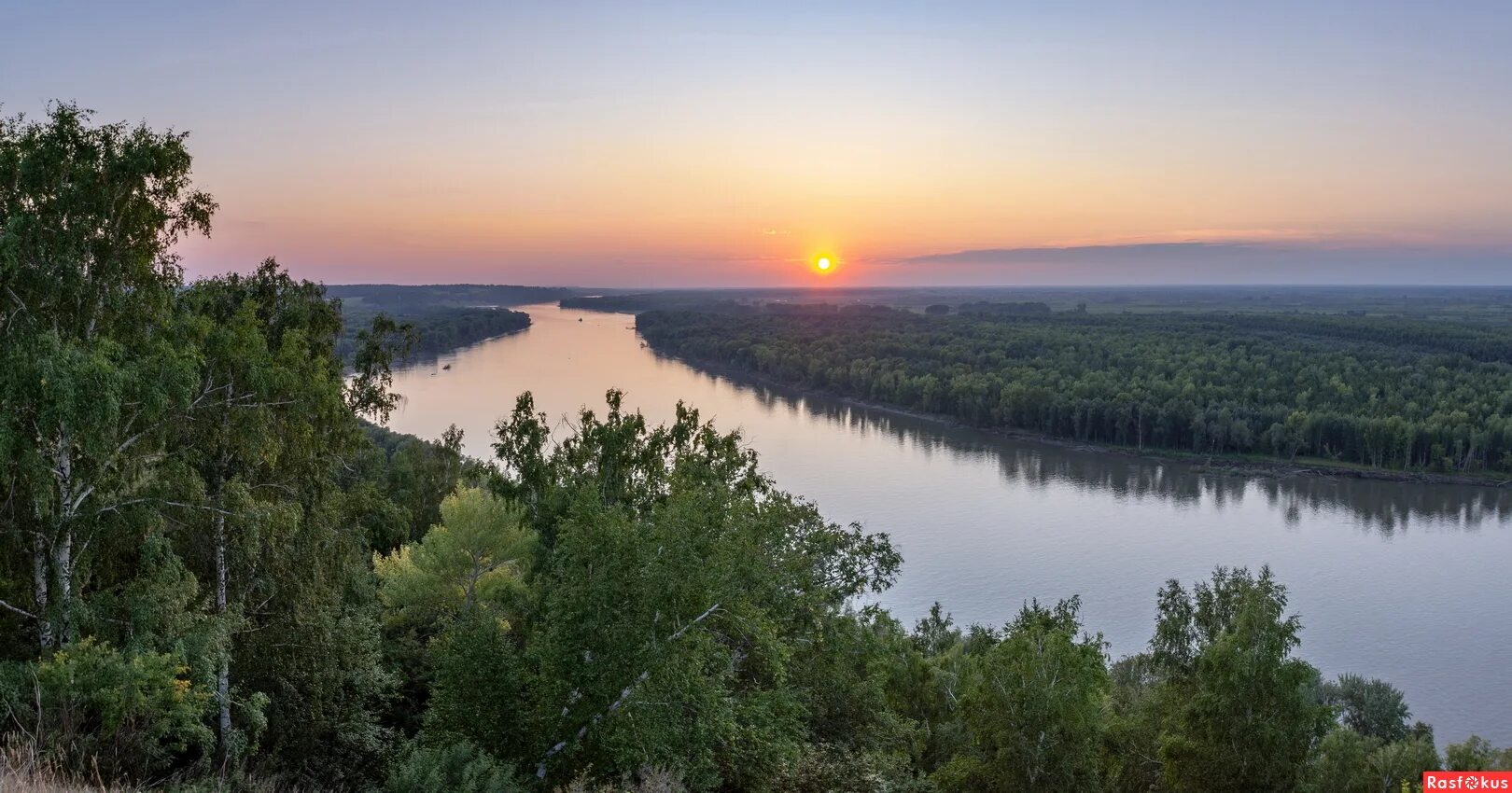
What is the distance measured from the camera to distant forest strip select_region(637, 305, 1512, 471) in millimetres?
48281

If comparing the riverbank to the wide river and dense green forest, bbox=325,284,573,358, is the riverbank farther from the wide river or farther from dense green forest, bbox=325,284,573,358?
dense green forest, bbox=325,284,573,358

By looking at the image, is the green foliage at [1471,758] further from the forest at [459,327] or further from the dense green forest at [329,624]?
the forest at [459,327]

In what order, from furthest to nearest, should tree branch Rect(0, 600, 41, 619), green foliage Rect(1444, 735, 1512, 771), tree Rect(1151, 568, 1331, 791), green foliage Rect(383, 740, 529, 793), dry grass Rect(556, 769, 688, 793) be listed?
tree Rect(1151, 568, 1331, 791) < green foliage Rect(1444, 735, 1512, 771) < tree branch Rect(0, 600, 41, 619) < green foliage Rect(383, 740, 529, 793) < dry grass Rect(556, 769, 688, 793)

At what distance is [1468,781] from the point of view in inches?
300

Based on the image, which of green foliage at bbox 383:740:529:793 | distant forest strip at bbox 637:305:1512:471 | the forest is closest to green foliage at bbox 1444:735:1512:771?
green foliage at bbox 383:740:529:793

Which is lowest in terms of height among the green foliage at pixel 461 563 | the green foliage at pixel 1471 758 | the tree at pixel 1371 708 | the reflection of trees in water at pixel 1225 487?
the reflection of trees in water at pixel 1225 487

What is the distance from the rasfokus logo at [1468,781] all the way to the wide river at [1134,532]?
12.6m

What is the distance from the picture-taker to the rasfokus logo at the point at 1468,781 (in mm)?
6776

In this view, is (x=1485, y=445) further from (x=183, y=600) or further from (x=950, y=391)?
(x=183, y=600)

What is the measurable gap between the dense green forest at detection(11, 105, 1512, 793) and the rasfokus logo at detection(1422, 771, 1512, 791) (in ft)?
5.63

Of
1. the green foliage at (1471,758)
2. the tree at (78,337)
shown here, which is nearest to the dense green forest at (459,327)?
the tree at (78,337)

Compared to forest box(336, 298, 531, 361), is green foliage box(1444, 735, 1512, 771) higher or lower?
lower

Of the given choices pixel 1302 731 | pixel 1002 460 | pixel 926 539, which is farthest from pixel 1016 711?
pixel 1002 460

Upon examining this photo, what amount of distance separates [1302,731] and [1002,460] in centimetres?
3777
